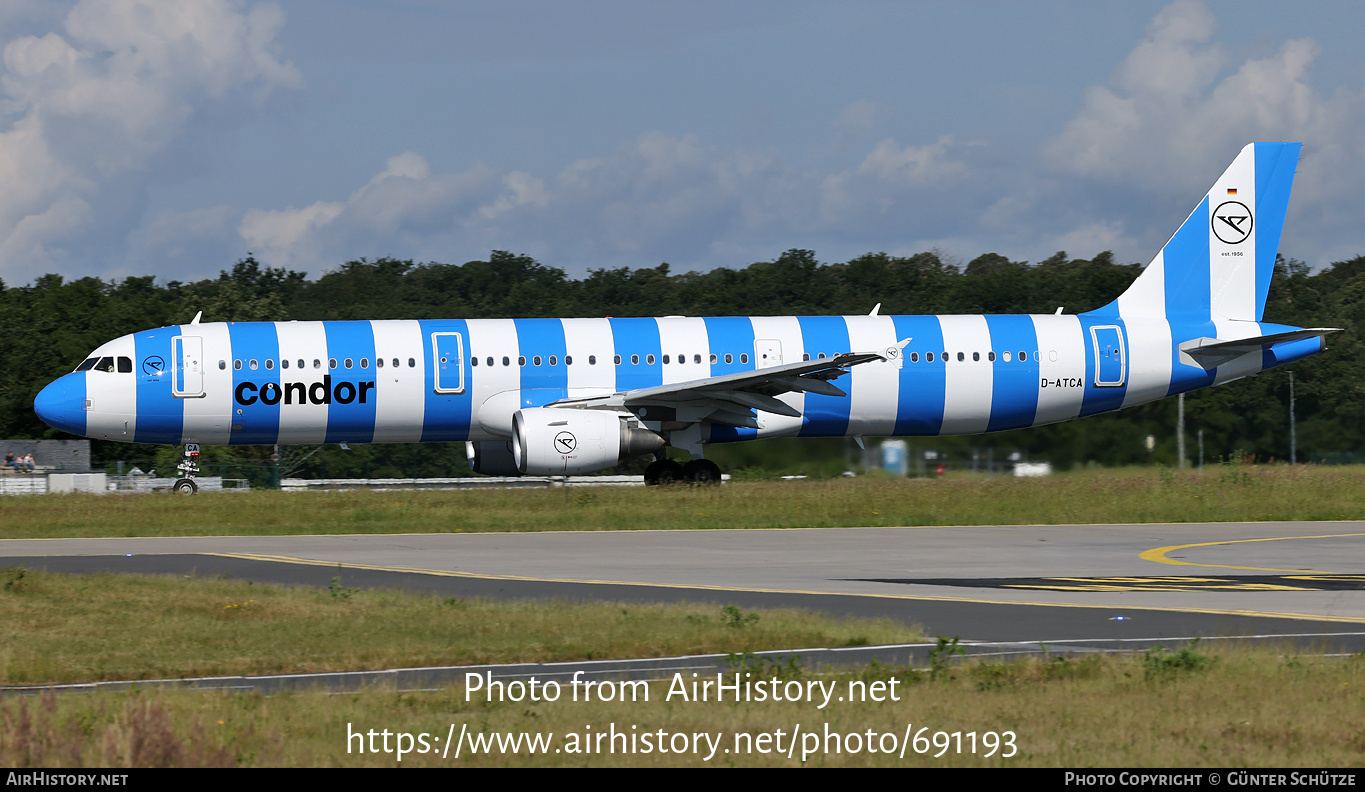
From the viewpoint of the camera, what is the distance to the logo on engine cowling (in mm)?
29266

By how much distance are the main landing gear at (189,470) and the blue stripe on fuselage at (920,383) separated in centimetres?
1604

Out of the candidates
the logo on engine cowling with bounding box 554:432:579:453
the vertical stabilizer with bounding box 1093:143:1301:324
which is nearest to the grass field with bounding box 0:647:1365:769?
the logo on engine cowling with bounding box 554:432:579:453

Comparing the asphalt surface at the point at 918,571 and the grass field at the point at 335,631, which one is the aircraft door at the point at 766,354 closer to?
the asphalt surface at the point at 918,571

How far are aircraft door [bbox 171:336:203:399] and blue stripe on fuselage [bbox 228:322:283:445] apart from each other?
0.72 meters

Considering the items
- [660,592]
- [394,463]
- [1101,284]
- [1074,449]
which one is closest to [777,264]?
[1101,284]

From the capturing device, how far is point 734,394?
30.6 metres

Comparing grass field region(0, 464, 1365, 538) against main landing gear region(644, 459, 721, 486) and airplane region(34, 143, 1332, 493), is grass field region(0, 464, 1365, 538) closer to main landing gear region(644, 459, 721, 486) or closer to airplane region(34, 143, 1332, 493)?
main landing gear region(644, 459, 721, 486)

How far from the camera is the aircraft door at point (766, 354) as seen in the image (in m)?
32.3

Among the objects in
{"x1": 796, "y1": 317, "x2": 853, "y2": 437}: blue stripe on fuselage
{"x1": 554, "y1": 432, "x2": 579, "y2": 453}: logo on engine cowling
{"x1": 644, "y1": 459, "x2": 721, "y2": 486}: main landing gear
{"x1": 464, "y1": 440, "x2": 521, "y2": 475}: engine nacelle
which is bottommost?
{"x1": 644, "y1": 459, "x2": 721, "y2": 486}: main landing gear

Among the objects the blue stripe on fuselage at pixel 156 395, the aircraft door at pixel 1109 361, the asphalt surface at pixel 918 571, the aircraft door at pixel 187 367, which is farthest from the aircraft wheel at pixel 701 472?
the blue stripe on fuselage at pixel 156 395

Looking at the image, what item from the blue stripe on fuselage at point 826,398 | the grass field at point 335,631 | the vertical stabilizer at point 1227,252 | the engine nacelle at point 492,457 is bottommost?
the grass field at point 335,631

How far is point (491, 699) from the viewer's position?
988 cm

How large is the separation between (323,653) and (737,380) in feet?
60.1

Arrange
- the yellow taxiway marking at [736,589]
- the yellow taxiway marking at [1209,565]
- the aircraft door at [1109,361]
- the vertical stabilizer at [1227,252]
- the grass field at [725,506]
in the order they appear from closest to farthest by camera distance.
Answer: the yellow taxiway marking at [736,589], the yellow taxiway marking at [1209,565], the grass field at [725,506], the aircraft door at [1109,361], the vertical stabilizer at [1227,252]
